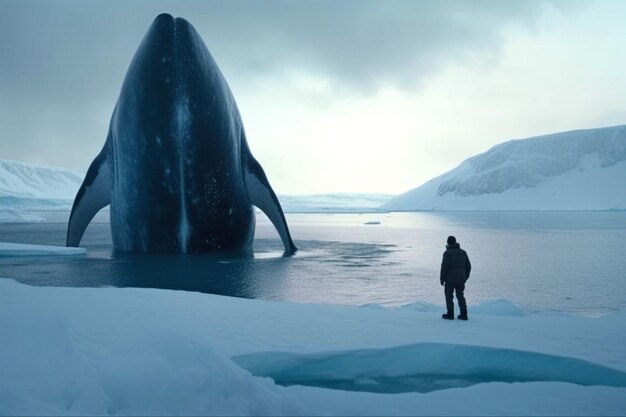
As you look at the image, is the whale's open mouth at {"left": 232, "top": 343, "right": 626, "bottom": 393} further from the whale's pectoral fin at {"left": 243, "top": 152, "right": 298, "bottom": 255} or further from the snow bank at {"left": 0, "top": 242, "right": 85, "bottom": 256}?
the snow bank at {"left": 0, "top": 242, "right": 85, "bottom": 256}

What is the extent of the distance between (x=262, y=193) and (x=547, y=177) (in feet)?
469

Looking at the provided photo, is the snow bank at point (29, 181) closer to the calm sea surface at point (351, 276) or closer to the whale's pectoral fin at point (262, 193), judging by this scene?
the whale's pectoral fin at point (262, 193)

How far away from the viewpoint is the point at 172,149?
1317cm

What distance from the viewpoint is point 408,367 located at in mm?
4418

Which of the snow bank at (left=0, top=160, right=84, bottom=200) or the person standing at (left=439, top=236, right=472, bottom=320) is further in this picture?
the snow bank at (left=0, top=160, right=84, bottom=200)

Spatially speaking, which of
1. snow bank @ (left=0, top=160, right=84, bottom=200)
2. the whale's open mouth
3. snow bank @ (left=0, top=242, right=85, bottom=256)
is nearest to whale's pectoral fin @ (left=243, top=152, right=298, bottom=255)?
snow bank @ (left=0, top=242, right=85, bottom=256)

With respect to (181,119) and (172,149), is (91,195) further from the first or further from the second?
(181,119)

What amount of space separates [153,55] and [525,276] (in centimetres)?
1276

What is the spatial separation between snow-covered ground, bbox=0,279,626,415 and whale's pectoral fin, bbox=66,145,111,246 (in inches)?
366

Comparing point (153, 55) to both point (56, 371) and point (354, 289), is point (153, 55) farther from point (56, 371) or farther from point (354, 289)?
point (56, 371)

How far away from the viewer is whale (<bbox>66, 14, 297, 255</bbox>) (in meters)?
13.1

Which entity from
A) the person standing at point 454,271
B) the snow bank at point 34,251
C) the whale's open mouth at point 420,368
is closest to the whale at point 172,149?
the snow bank at point 34,251

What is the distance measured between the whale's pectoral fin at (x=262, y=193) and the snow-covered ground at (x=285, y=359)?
9.18 m

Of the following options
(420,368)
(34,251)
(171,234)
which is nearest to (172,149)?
(171,234)
